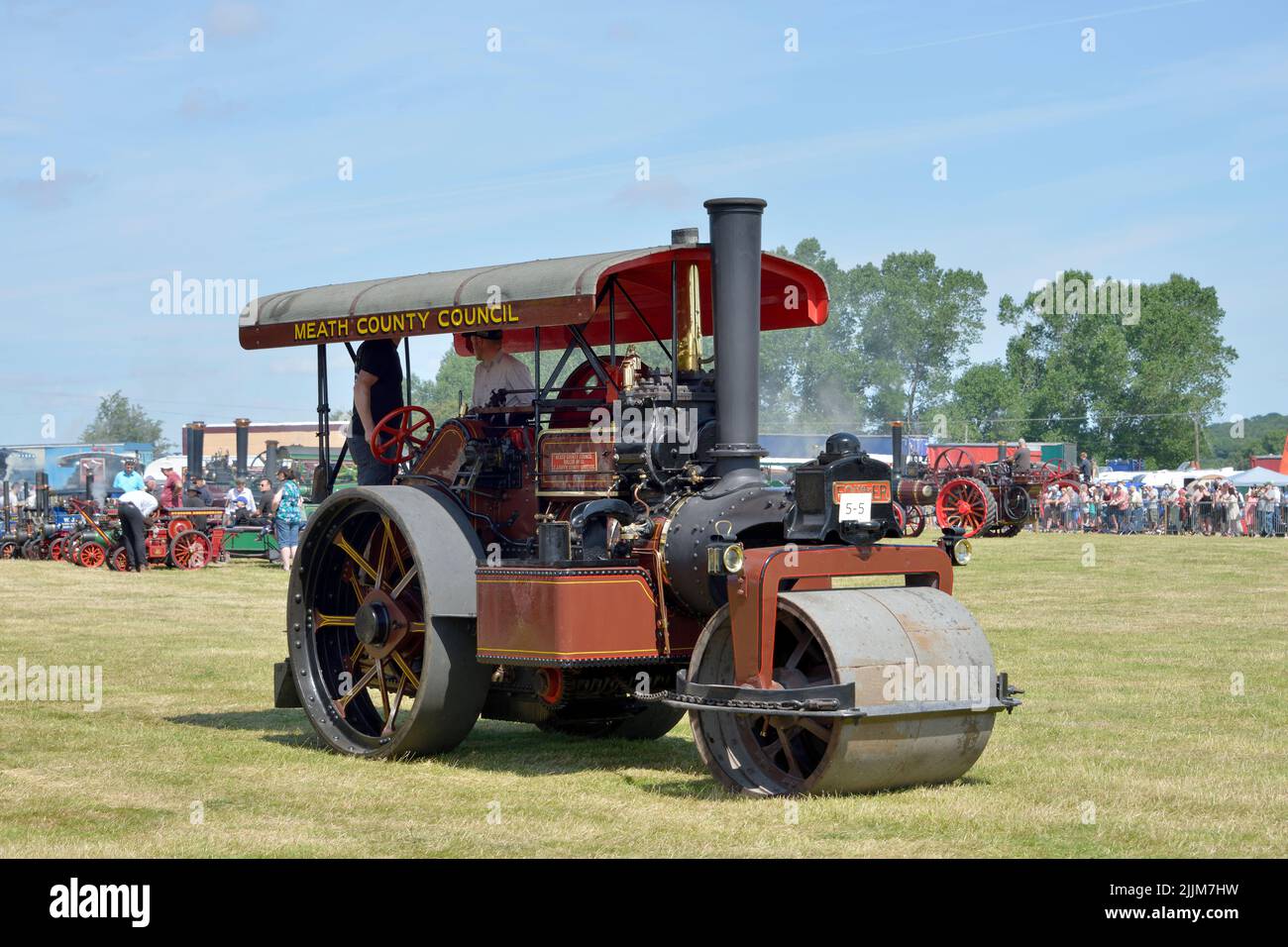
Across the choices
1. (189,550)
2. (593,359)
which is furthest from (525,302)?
(189,550)

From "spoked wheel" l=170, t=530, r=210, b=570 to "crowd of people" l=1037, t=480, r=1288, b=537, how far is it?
21307 mm

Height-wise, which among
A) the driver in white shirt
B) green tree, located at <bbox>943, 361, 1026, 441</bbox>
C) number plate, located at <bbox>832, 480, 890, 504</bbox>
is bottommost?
number plate, located at <bbox>832, 480, 890, 504</bbox>

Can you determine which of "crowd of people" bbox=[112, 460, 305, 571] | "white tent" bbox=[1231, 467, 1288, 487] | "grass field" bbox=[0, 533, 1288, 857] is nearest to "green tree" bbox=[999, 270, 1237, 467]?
"white tent" bbox=[1231, 467, 1288, 487]

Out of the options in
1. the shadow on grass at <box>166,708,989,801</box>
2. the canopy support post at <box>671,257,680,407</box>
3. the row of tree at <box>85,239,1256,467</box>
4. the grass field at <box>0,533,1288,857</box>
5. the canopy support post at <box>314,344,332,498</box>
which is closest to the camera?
the grass field at <box>0,533,1288,857</box>

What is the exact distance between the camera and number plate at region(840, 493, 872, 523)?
7207 millimetres

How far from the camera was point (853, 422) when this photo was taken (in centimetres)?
8962

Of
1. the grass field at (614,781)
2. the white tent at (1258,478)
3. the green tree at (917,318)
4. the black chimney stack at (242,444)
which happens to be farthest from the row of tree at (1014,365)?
the grass field at (614,781)

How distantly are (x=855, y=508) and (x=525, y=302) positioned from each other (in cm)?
188

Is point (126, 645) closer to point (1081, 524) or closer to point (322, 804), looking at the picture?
point (322, 804)

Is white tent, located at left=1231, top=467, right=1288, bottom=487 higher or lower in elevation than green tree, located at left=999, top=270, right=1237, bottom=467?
lower

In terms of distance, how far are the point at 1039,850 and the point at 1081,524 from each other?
122 ft

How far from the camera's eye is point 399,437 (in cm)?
928

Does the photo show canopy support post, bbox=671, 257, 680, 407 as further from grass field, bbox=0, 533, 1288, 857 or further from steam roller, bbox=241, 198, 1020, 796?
grass field, bbox=0, 533, 1288, 857
